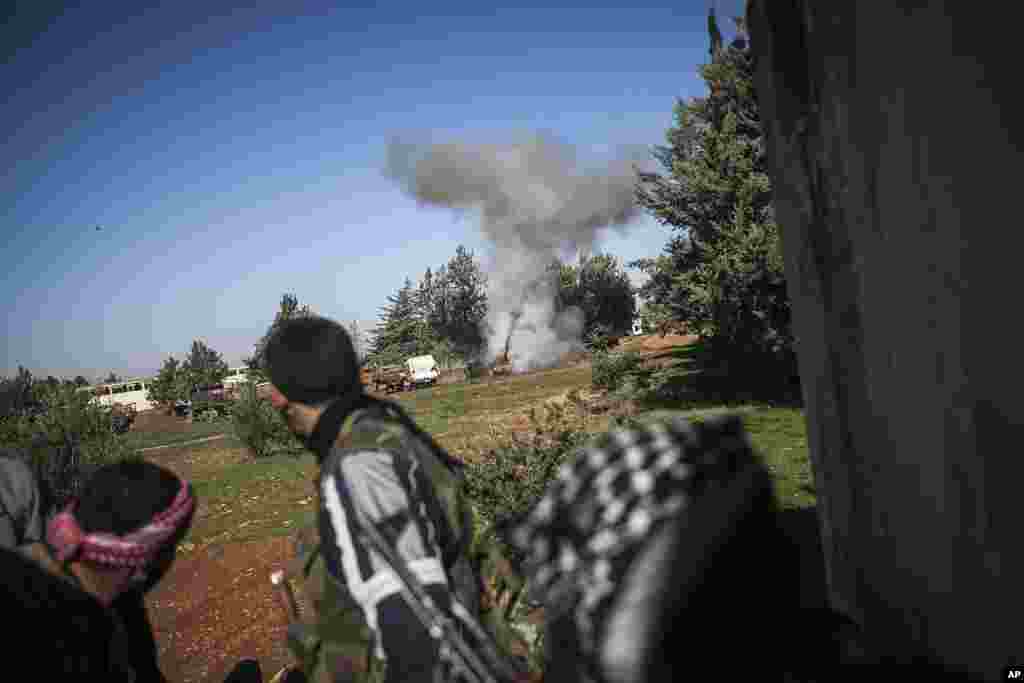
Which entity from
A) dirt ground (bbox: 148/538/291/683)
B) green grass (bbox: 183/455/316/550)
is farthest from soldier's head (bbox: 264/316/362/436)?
green grass (bbox: 183/455/316/550)

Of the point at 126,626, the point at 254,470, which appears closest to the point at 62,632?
the point at 126,626

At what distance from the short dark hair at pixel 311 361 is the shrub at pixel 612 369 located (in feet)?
57.1

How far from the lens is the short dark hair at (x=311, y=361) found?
1755mm

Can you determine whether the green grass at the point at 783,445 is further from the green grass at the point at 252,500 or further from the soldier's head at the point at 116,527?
the green grass at the point at 252,500

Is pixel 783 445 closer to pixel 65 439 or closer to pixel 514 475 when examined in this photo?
pixel 514 475

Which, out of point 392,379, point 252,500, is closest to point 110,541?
point 252,500

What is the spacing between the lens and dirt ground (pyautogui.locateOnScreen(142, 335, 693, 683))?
17.6ft

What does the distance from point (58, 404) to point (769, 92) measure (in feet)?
49.9

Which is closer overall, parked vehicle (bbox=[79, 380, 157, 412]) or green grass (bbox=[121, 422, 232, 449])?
green grass (bbox=[121, 422, 232, 449])

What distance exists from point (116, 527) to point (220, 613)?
20.3 feet

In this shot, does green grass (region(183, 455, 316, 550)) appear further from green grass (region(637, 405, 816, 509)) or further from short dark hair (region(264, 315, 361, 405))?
green grass (region(637, 405, 816, 509))

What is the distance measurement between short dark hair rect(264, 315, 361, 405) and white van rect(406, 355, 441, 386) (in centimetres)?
3824

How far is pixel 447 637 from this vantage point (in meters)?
1.43

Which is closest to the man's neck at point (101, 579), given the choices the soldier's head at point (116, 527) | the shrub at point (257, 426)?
the soldier's head at point (116, 527)
